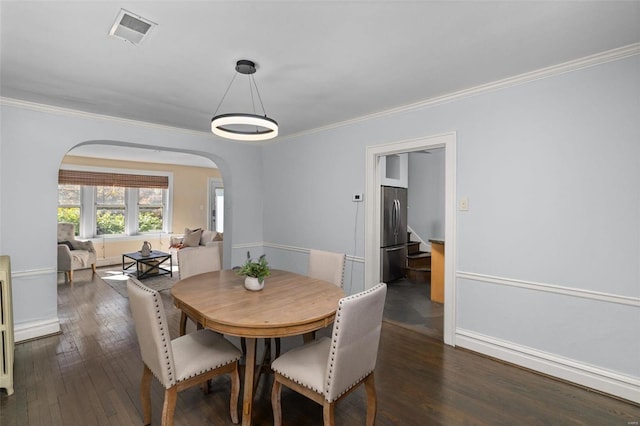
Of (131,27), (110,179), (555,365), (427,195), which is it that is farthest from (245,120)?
(110,179)

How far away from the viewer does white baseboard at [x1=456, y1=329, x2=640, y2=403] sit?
2115 mm

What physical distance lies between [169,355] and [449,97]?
10.1 ft

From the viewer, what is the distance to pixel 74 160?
6.46 meters

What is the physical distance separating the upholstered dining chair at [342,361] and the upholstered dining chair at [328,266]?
3.31 ft

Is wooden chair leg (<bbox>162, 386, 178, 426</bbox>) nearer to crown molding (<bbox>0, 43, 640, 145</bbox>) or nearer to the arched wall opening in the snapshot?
crown molding (<bbox>0, 43, 640, 145</bbox>)

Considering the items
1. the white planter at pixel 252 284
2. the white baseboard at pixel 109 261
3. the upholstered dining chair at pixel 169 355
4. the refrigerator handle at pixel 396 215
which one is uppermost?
the refrigerator handle at pixel 396 215

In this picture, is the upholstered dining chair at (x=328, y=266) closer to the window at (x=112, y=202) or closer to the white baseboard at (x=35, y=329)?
the white baseboard at (x=35, y=329)

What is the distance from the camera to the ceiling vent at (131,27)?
176cm

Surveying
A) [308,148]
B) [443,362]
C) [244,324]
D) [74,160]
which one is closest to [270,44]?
[244,324]

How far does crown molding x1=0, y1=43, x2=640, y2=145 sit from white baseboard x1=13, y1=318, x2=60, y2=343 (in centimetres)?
223

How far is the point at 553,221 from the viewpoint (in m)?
2.40

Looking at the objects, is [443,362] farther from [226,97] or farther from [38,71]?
[38,71]

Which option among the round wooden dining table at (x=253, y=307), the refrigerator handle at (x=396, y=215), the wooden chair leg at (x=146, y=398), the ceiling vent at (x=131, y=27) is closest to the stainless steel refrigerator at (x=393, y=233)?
the refrigerator handle at (x=396, y=215)

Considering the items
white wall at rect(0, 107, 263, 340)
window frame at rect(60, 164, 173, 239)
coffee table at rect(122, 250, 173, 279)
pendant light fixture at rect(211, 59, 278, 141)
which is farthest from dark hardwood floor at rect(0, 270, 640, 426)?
window frame at rect(60, 164, 173, 239)
